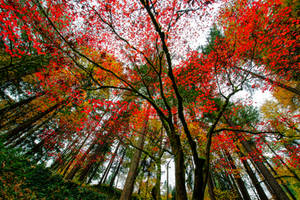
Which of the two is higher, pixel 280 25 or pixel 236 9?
pixel 236 9

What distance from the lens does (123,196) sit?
5.00 meters

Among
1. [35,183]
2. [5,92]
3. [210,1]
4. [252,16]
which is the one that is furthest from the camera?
[5,92]

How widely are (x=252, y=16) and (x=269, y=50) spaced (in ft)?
8.01

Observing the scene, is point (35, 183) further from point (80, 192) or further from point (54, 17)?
point (54, 17)

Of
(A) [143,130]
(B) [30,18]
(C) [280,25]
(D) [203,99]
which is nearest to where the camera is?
(B) [30,18]

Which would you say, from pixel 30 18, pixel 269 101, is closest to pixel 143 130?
pixel 30 18

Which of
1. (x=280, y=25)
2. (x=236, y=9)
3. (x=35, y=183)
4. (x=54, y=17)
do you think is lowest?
(x=35, y=183)

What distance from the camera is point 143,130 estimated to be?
7660mm

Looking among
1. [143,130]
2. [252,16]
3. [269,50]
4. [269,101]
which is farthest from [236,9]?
[269,101]

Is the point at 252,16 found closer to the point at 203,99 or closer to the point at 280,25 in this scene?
the point at 280,25

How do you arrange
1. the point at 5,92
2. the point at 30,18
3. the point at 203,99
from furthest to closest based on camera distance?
the point at 203,99 < the point at 5,92 < the point at 30,18

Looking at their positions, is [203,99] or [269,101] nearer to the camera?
[203,99]

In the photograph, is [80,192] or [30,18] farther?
[80,192]

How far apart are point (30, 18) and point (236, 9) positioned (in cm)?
1197
